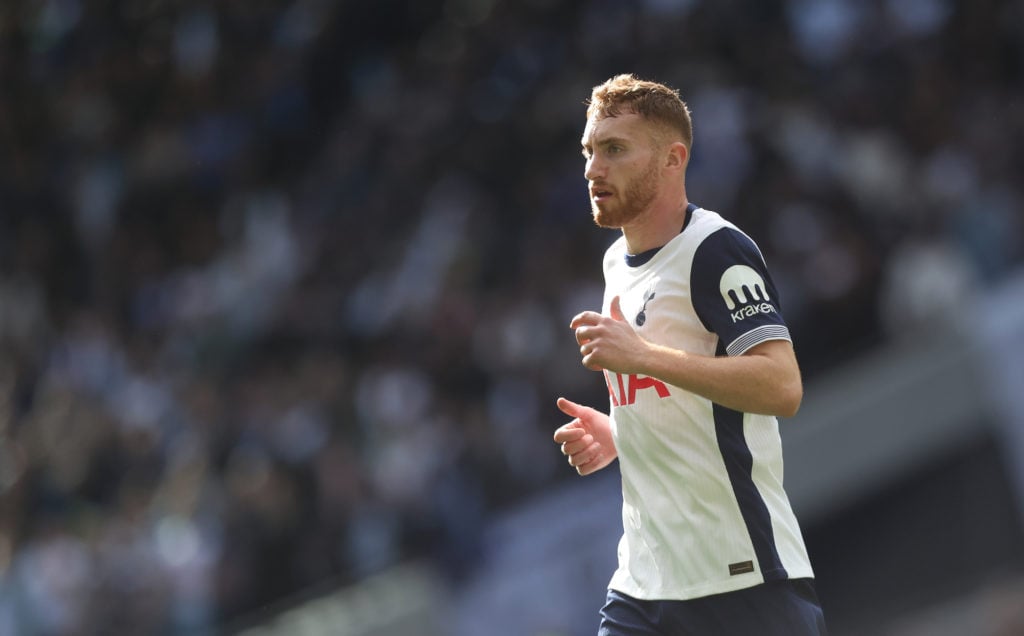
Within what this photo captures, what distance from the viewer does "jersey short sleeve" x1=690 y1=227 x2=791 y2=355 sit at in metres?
4.32

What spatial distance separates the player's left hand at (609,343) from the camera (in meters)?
4.20

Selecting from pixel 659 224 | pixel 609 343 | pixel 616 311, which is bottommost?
pixel 609 343

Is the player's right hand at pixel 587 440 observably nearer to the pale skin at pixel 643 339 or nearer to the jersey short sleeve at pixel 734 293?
the pale skin at pixel 643 339

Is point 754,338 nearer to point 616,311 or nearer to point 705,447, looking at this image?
point 705,447

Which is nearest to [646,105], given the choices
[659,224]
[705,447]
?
[659,224]

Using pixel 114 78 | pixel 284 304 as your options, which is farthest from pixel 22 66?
pixel 284 304

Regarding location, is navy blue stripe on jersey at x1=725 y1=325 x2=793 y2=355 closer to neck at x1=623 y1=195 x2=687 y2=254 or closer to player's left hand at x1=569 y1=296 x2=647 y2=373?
player's left hand at x1=569 y1=296 x2=647 y2=373

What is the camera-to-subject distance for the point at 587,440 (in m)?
4.98

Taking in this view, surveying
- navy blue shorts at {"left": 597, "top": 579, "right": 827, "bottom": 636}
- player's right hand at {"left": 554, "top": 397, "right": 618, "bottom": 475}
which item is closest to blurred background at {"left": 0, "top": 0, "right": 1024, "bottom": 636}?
player's right hand at {"left": 554, "top": 397, "right": 618, "bottom": 475}

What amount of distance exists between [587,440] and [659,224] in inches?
30.3

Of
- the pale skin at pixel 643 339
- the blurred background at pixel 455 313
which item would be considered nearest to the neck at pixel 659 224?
the pale skin at pixel 643 339

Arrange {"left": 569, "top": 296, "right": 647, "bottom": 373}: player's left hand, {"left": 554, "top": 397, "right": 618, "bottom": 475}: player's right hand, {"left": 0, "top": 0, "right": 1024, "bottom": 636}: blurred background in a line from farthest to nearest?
{"left": 0, "top": 0, "right": 1024, "bottom": 636}: blurred background → {"left": 554, "top": 397, "right": 618, "bottom": 475}: player's right hand → {"left": 569, "top": 296, "right": 647, "bottom": 373}: player's left hand

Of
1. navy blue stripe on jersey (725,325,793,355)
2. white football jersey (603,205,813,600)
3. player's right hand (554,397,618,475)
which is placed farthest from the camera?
player's right hand (554,397,618,475)

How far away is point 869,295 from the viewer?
11.5m
